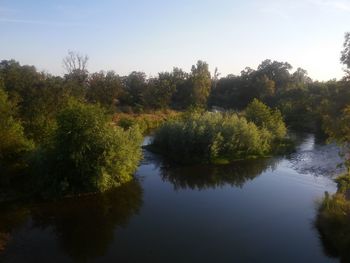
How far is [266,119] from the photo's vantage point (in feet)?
173

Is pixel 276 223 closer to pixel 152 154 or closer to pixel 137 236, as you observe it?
pixel 137 236

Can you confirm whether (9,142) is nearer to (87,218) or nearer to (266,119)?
(87,218)

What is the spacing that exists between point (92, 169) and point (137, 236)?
26.7 feet

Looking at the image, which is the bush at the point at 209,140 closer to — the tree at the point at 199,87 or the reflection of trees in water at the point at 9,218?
the reflection of trees in water at the point at 9,218

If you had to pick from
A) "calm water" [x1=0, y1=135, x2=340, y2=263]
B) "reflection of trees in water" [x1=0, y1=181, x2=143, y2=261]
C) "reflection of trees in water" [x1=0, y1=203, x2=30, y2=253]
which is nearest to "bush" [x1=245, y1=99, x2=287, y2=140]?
"calm water" [x1=0, y1=135, x2=340, y2=263]

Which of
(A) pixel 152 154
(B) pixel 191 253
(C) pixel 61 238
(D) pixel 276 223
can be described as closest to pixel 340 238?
(D) pixel 276 223

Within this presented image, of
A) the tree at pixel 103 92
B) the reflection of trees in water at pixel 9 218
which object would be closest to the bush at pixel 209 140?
the reflection of trees in water at pixel 9 218

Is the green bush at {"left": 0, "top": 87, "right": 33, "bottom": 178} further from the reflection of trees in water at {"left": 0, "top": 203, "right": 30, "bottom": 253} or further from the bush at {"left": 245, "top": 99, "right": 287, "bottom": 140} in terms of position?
the bush at {"left": 245, "top": 99, "right": 287, "bottom": 140}

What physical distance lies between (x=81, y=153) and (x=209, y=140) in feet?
54.2

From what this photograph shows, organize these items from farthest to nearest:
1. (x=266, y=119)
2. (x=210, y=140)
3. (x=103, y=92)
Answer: (x=103, y=92) → (x=266, y=119) → (x=210, y=140)

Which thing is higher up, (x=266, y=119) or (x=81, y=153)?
(x=266, y=119)

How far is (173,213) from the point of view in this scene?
26359 millimetres

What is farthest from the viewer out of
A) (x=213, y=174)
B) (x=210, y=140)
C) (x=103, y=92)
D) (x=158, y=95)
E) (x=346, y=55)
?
(x=158, y=95)

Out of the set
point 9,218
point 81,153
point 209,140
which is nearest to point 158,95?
point 209,140
